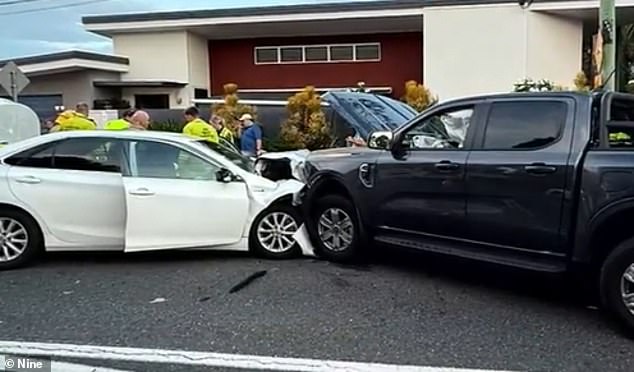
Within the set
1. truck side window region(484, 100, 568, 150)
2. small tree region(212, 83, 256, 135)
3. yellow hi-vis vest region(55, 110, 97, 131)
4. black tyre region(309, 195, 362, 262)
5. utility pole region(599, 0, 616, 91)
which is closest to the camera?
truck side window region(484, 100, 568, 150)

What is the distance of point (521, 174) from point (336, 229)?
2.26m

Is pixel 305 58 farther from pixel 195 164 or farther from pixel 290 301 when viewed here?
pixel 290 301

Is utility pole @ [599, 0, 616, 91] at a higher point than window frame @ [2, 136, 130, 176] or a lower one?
higher

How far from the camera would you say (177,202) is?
6980 millimetres

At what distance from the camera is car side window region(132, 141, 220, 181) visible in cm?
713

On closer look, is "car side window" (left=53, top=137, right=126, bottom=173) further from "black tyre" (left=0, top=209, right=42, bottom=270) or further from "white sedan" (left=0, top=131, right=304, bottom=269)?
"black tyre" (left=0, top=209, right=42, bottom=270)

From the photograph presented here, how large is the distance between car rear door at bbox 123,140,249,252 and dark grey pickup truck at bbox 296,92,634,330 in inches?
42.0

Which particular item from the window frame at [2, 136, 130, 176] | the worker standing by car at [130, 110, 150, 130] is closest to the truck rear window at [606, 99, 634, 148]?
the window frame at [2, 136, 130, 176]

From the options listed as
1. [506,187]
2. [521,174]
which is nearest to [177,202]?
[506,187]

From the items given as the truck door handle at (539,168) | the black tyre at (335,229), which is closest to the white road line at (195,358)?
the truck door handle at (539,168)

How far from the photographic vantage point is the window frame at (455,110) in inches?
231

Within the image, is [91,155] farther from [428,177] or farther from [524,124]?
[524,124]

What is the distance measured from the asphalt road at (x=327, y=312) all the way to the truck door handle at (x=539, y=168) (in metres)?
0.88

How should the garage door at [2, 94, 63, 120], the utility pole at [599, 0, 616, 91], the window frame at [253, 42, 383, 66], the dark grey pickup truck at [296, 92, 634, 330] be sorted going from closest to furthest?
the dark grey pickup truck at [296, 92, 634, 330]
the utility pole at [599, 0, 616, 91]
the garage door at [2, 94, 63, 120]
the window frame at [253, 42, 383, 66]
